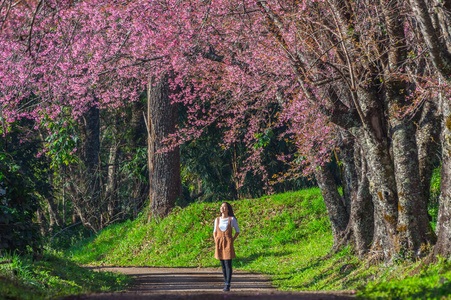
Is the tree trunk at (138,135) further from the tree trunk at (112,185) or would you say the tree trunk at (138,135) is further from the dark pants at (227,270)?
the dark pants at (227,270)

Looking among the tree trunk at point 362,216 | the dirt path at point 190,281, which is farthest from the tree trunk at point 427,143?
the dirt path at point 190,281

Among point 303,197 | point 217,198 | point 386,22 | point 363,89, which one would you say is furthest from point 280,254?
point 217,198

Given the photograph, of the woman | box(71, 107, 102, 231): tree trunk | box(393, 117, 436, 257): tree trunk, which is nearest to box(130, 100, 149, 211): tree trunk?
box(71, 107, 102, 231): tree trunk

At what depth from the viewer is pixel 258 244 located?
1544 centimetres

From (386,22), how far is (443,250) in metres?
3.72

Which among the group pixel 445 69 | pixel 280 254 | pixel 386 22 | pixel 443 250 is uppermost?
pixel 386 22

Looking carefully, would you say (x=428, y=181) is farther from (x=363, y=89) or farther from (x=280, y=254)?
(x=280, y=254)

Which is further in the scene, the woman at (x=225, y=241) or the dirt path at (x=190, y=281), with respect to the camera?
the dirt path at (x=190, y=281)

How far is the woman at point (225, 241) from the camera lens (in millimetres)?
9328

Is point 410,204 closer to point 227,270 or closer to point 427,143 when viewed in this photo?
point 427,143

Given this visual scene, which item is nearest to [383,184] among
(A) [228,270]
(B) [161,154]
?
(A) [228,270]

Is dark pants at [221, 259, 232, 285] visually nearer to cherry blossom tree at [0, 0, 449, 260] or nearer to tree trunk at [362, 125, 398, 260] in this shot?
cherry blossom tree at [0, 0, 449, 260]

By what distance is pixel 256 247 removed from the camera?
50.0 ft

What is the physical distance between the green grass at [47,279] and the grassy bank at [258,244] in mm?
3703
